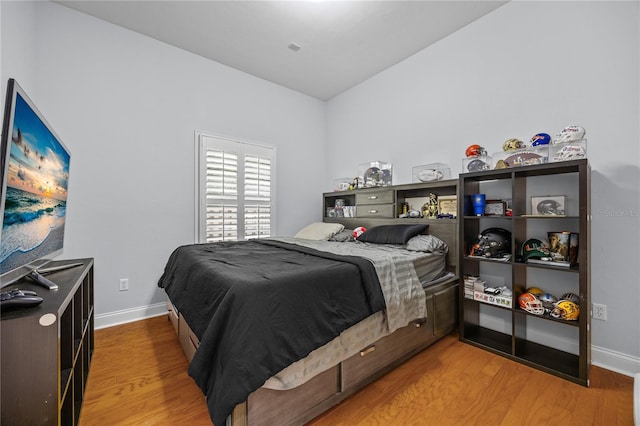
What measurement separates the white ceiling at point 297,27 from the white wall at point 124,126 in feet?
0.81

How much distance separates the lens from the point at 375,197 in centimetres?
345

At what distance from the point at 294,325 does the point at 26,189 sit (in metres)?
1.33

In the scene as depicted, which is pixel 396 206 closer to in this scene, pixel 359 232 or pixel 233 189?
pixel 359 232

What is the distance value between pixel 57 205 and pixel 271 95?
3.06 m

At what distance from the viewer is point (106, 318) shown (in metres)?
2.67

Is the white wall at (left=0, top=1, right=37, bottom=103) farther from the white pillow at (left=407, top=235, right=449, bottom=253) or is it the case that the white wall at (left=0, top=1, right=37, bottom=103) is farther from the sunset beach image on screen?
the white pillow at (left=407, top=235, right=449, bottom=253)

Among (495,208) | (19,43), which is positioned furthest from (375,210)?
(19,43)

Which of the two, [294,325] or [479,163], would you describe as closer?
[294,325]

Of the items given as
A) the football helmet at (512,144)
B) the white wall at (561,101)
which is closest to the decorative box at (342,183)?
the white wall at (561,101)

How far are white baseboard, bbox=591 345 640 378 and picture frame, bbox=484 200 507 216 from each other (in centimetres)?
117

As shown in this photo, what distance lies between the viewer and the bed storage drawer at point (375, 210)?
326cm

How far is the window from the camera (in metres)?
3.30

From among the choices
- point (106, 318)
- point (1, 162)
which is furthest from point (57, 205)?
point (106, 318)

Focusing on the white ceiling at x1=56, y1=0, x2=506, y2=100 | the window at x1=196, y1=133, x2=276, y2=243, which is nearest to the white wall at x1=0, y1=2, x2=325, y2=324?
the window at x1=196, y1=133, x2=276, y2=243
